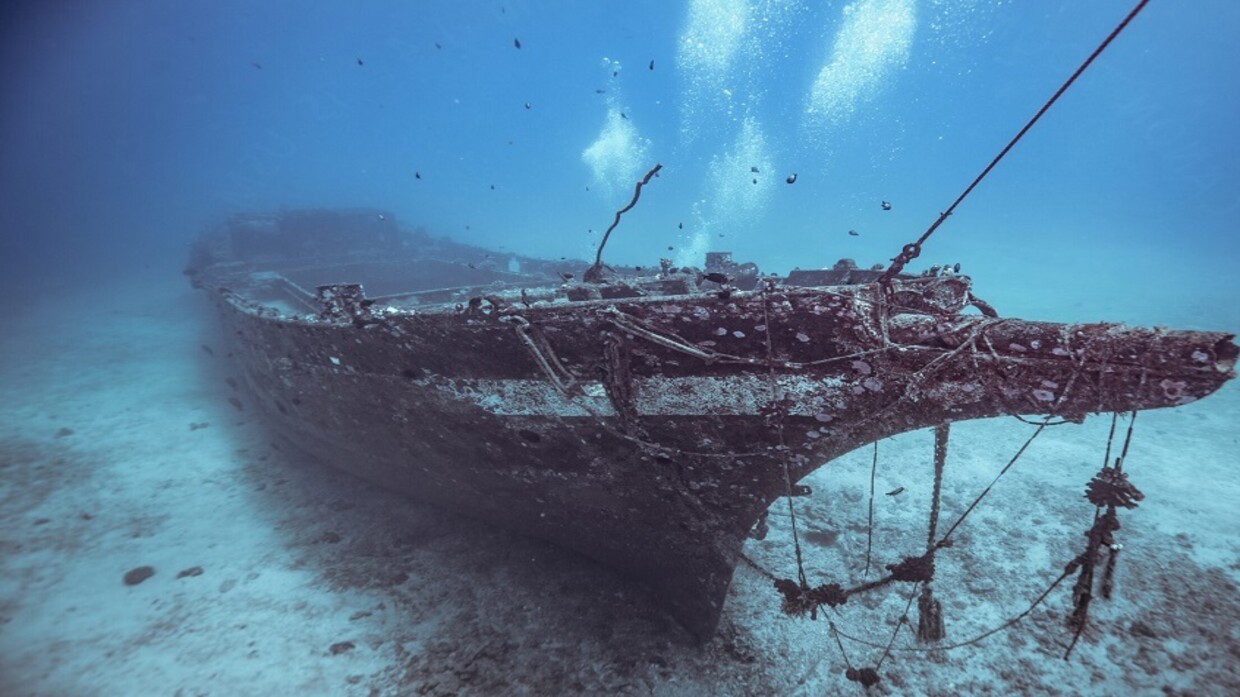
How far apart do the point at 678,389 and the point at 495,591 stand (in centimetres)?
336

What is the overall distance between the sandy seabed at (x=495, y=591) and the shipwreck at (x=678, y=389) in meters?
0.64

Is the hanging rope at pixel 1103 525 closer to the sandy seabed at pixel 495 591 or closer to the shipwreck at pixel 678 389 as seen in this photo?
the shipwreck at pixel 678 389

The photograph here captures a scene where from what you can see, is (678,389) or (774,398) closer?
(774,398)

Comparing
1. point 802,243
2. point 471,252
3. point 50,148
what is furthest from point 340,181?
point 471,252

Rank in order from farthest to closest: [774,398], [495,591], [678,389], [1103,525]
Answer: [495,591] → [678,389] → [774,398] → [1103,525]

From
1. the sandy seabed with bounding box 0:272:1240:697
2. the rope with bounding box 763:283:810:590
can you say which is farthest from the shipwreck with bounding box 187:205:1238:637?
the sandy seabed with bounding box 0:272:1240:697

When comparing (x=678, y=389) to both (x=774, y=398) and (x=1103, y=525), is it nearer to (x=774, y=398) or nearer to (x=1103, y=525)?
(x=774, y=398)

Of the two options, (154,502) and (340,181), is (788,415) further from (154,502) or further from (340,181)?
(340,181)

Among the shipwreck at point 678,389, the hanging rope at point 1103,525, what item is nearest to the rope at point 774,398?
the shipwreck at point 678,389

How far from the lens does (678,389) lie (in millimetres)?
3404

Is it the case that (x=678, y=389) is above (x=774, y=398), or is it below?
below

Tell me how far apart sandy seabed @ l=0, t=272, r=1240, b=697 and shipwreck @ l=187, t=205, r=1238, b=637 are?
64 cm

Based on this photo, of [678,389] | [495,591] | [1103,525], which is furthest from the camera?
[495,591]

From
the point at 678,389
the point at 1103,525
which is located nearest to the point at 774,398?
the point at 678,389
